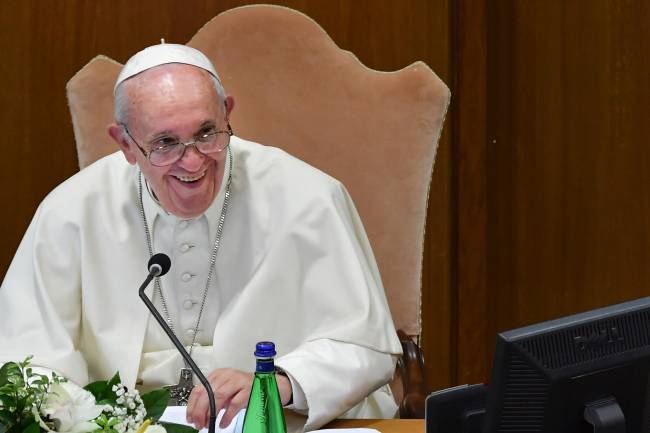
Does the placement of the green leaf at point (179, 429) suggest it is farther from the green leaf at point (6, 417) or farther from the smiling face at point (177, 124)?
the smiling face at point (177, 124)

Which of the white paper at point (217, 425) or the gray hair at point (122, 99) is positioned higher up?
the gray hair at point (122, 99)

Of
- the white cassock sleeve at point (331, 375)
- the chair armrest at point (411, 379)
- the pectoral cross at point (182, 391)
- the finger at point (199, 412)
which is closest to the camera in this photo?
the finger at point (199, 412)

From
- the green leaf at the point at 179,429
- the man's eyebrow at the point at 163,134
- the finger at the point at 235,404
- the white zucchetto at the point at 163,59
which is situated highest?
the white zucchetto at the point at 163,59

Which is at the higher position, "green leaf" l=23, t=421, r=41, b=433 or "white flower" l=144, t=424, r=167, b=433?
"green leaf" l=23, t=421, r=41, b=433

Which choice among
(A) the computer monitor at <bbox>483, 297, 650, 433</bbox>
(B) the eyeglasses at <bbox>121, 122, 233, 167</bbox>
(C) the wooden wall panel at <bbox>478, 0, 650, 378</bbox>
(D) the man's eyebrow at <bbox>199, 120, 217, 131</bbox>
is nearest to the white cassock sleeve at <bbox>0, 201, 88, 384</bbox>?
(B) the eyeglasses at <bbox>121, 122, 233, 167</bbox>

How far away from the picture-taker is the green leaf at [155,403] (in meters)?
1.48

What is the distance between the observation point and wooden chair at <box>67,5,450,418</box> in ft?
9.28

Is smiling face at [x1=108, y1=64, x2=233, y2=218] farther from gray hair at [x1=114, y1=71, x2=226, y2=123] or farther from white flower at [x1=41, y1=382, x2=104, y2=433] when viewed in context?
white flower at [x1=41, y1=382, x2=104, y2=433]

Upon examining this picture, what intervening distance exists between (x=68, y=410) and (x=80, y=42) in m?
2.56

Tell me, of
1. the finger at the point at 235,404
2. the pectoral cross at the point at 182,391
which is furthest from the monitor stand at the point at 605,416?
the pectoral cross at the point at 182,391

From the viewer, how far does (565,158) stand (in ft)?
12.8

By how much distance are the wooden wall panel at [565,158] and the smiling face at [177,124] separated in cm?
163

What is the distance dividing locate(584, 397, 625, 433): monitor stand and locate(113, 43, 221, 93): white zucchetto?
156 centimetres

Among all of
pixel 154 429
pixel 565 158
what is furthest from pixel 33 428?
pixel 565 158
